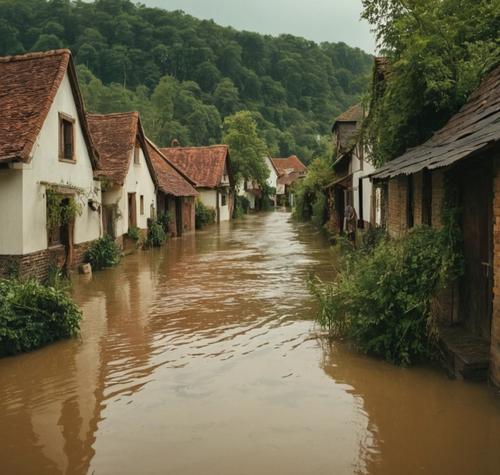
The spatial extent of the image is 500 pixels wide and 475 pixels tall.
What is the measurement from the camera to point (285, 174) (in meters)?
91.8

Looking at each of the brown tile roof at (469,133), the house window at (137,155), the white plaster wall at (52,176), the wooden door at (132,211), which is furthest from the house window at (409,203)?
the house window at (137,155)

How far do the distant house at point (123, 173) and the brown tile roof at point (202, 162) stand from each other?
16727 millimetres

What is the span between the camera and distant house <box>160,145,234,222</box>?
43.1m

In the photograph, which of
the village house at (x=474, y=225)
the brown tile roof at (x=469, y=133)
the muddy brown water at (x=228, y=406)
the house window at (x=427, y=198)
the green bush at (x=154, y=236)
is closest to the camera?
the muddy brown water at (x=228, y=406)

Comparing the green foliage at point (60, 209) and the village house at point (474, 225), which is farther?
the green foliage at point (60, 209)

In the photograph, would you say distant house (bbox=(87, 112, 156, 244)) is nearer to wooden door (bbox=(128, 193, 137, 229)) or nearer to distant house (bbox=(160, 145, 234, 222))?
wooden door (bbox=(128, 193, 137, 229))

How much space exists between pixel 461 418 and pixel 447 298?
2.72 metres

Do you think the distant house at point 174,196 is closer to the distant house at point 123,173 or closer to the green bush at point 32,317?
the distant house at point 123,173

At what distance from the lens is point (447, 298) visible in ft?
27.8

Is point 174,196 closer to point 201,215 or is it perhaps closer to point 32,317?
point 201,215

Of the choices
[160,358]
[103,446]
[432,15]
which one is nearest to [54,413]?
[103,446]

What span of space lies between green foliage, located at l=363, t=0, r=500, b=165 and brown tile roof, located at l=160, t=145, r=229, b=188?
30.8 metres

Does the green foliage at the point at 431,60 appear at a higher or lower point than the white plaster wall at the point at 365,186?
higher

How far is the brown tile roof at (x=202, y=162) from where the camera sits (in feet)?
142
